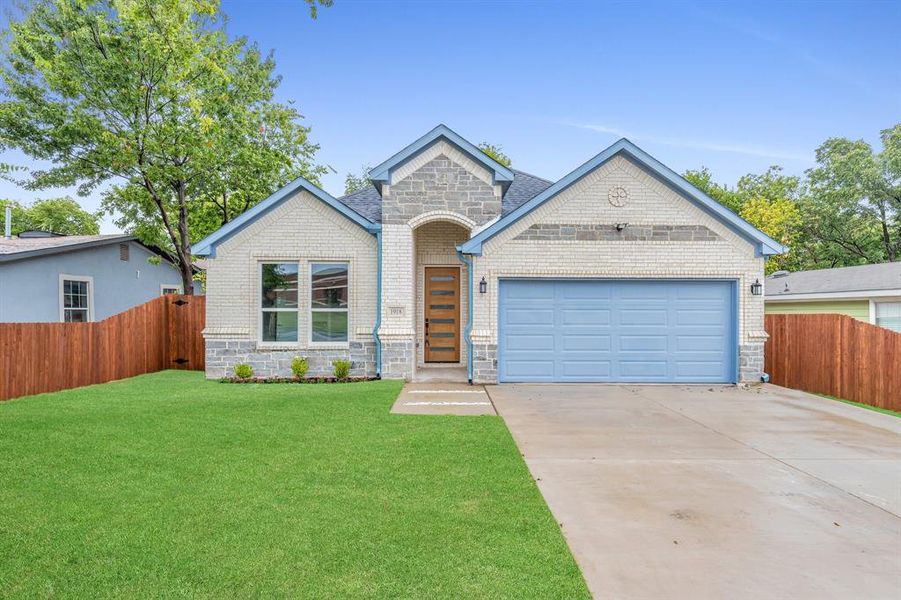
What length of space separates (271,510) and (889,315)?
56.4 feet

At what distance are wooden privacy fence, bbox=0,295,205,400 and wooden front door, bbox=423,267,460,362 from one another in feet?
20.5

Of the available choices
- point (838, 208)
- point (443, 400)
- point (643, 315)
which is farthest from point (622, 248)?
point (838, 208)

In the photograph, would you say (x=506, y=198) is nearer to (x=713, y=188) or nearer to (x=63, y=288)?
(x=63, y=288)

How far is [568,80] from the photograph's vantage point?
2039 cm

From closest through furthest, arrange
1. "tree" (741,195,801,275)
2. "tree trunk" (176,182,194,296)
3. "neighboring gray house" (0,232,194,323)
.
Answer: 1. "neighboring gray house" (0,232,194,323)
2. "tree trunk" (176,182,194,296)
3. "tree" (741,195,801,275)

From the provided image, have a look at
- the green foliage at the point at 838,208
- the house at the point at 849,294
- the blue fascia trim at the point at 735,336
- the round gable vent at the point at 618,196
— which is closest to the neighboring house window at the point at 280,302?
the round gable vent at the point at 618,196

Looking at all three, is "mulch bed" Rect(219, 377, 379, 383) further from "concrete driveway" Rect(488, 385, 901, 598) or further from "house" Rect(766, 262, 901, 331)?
"house" Rect(766, 262, 901, 331)

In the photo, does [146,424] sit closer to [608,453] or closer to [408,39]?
[608,453]

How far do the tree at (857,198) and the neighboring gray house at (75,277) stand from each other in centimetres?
3258

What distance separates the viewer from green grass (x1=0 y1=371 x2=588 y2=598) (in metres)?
3.05

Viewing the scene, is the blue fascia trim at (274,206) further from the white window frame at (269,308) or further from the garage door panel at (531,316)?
the garage door panel at (531,316)

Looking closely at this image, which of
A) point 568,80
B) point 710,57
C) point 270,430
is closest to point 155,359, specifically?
point 270,430

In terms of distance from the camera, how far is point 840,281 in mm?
16141

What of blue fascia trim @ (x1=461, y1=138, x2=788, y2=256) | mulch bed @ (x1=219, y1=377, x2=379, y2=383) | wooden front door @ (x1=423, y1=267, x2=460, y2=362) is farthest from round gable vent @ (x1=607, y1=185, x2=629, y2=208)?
mulch bed @ (x1=219, y1=377, x2=379, y2=383)
